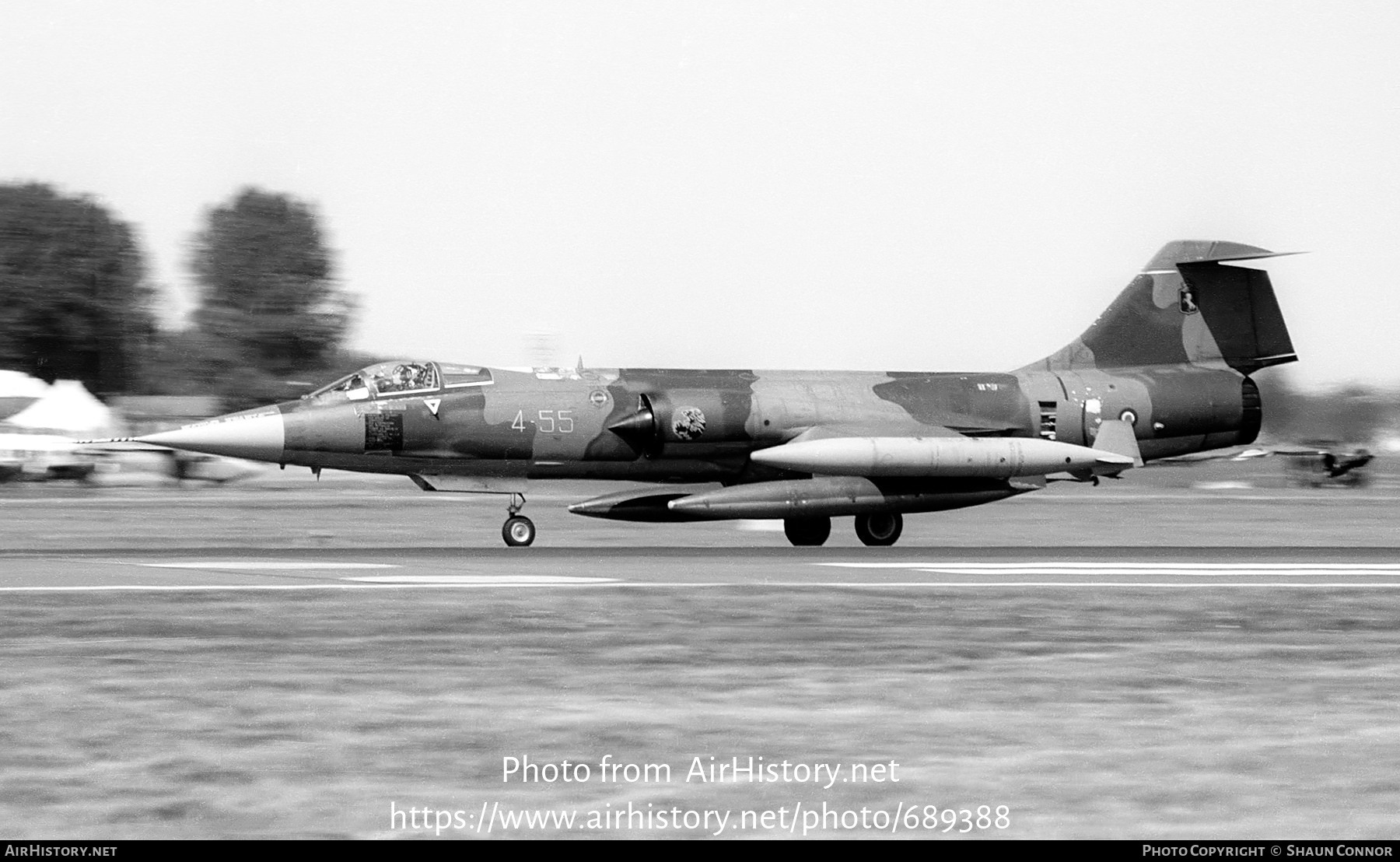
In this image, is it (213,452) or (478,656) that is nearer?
(478,656)

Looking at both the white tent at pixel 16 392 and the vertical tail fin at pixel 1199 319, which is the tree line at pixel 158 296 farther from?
the vertical tail fin at pixel 1199 319

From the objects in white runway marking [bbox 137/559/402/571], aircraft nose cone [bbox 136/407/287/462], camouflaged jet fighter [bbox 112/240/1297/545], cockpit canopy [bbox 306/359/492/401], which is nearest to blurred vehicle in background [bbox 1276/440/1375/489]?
camouflaged jet fighter [bbox 112/240/1297/545]

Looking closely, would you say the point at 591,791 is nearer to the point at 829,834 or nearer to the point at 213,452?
the point at 829,834

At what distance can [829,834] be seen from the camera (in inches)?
281

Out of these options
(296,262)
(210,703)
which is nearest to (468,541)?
(210,703)

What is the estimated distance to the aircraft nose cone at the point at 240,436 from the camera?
21281 mm

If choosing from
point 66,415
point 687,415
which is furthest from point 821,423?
point 66,415

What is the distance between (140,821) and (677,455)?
16.3 m

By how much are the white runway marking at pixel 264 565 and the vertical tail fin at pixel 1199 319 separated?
485 inches

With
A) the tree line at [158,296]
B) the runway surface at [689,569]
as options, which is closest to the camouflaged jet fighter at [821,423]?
the runway surface at [689,569]

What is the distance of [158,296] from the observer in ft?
311

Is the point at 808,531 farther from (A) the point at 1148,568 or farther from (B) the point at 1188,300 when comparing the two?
(B) the point at 1188,300

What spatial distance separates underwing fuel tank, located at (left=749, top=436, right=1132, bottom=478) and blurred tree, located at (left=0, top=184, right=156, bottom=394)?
76.1 metres

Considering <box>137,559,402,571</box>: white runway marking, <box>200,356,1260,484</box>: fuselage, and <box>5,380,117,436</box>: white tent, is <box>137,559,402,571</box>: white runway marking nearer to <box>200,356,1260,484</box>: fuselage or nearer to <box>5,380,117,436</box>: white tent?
<box>200,356,1260,484</box>: fuselage
